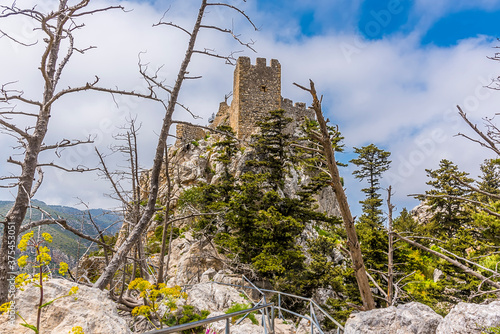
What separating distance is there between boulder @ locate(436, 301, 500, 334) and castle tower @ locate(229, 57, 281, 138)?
19.0m

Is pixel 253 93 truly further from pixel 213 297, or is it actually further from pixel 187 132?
pixel 213 297

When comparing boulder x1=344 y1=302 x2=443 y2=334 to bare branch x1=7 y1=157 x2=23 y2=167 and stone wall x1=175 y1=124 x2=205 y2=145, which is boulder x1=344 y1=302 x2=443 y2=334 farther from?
stone wall x1=175 y1=124 x2=205 y2=145

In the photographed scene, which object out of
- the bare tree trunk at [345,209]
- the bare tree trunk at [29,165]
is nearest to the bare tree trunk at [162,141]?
the bare tree trunk at [29,165]

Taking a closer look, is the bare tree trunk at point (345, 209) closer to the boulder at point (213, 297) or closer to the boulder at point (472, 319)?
the boulder at point (472, 319)

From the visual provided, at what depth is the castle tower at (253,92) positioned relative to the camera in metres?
21.3

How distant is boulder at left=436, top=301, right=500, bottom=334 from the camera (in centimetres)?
217

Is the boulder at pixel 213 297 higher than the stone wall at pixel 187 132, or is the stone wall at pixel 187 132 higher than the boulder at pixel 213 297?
the stone wall at pixel 187 132

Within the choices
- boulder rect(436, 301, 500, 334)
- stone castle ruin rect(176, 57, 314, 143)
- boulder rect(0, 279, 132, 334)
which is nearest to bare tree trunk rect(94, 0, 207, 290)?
boulder rect(0, 279, 132, 334)

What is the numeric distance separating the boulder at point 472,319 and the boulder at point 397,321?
190mm

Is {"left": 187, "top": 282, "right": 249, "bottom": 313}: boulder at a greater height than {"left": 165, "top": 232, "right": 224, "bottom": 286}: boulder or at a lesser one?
lesser

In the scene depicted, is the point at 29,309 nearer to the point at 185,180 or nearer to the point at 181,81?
the point at 181,81

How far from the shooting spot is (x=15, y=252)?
2.88 metres

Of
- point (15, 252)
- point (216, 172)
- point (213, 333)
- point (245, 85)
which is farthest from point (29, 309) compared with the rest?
point (245, 85)

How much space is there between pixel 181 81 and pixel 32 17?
1.69 m
